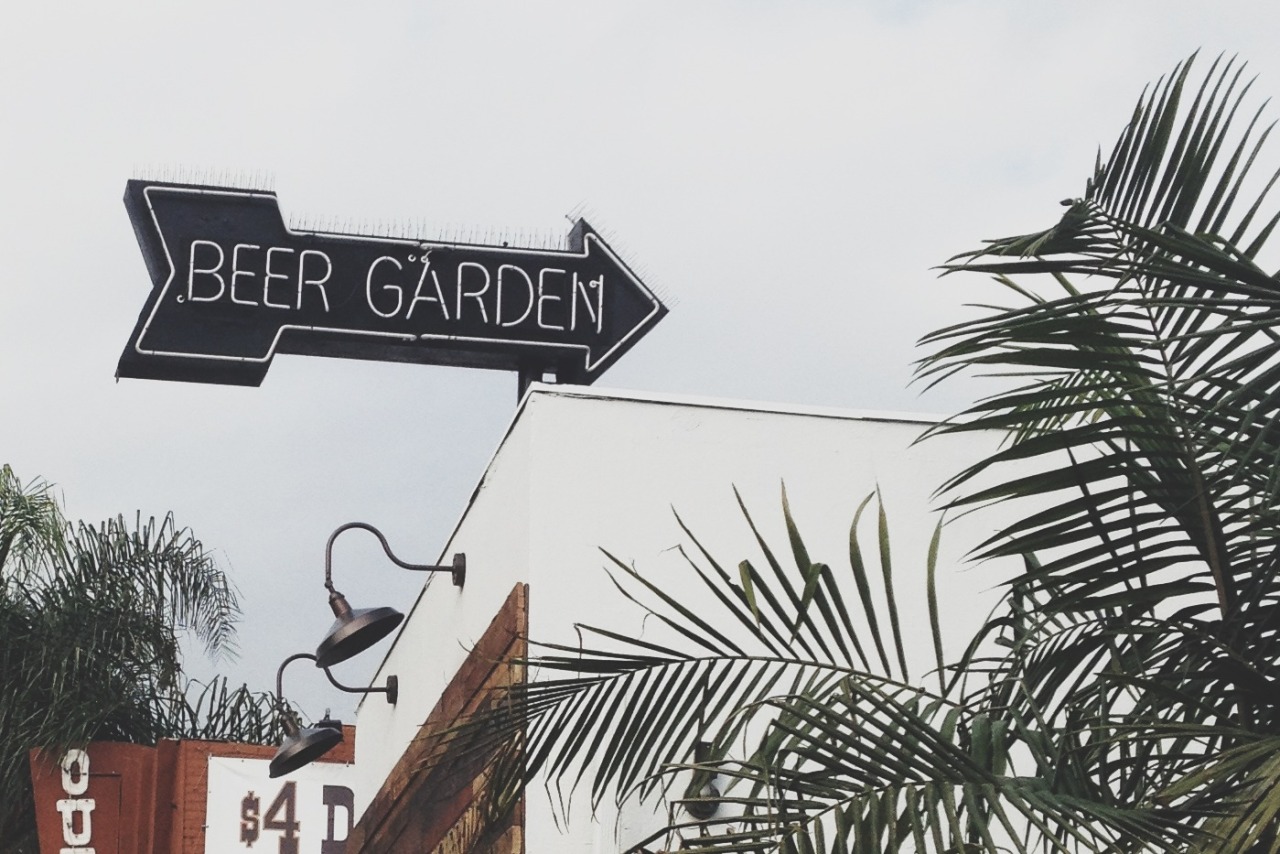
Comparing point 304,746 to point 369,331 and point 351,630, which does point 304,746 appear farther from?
point 369,331

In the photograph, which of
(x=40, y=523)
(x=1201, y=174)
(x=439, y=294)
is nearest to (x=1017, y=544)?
(x=1201, y=174)

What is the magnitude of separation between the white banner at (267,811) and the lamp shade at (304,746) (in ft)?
26.2

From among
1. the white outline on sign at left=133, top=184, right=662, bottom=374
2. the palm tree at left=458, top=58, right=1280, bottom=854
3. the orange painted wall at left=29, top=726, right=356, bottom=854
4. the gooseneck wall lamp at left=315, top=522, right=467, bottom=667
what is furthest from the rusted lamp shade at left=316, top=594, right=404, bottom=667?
the orange painted wall at left=29, top=726, right=356, bottom=854

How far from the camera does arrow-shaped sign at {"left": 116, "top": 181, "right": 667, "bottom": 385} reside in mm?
13219

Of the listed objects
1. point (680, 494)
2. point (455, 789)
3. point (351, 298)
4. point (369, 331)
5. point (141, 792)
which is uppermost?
point (351, 298)

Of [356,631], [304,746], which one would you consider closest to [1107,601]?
[356,631]

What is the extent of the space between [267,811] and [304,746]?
8.50 m

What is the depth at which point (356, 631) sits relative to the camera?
991cm

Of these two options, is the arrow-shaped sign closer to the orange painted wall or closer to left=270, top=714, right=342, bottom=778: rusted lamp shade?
left=270, top=714, right=342, bottom=778: rusted lamp shade

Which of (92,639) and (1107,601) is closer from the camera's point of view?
(1107,601)

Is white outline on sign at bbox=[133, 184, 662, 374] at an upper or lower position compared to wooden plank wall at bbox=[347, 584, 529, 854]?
upper

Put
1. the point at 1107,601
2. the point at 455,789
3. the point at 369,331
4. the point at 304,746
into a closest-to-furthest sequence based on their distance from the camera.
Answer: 1. the point at 1107,601
2. the point at 455,789
3. the point at 304,746
4. the point at 369,331

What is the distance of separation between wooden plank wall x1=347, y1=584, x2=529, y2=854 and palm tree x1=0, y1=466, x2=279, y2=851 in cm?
802

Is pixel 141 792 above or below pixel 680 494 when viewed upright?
below
